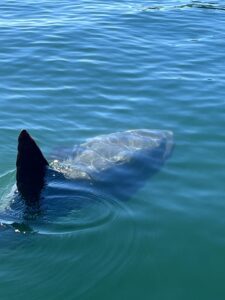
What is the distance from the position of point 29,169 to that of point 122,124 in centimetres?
417

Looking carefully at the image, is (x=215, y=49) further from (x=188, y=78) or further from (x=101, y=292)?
(x=101, y=292)

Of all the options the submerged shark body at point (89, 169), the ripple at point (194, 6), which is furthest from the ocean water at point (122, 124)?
the submerged shark body at point (89, 169)

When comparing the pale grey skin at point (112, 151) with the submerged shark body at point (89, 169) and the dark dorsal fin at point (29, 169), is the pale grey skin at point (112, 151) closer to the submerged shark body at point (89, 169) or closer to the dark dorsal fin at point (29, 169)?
the submerged shark body at point (89, 169)

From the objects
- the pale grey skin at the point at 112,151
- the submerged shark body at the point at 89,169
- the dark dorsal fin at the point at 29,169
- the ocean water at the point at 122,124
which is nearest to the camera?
the ocean water at the point at 122,124

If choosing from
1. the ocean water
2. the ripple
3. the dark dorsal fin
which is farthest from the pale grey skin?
the ripple

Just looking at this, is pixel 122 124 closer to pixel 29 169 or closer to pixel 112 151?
pixel 112 151

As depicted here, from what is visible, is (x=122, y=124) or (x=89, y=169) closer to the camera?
(x=89, y=169)

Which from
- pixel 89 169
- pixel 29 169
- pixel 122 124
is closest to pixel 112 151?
pixel 89 169

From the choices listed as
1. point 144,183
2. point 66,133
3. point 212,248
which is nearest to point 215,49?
point 66,133

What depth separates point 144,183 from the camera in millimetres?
10617

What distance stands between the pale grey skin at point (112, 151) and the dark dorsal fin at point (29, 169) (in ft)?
3.06

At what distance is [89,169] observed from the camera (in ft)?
36.1

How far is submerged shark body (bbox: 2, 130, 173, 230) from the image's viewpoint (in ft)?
31.6

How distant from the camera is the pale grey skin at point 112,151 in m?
11.0
